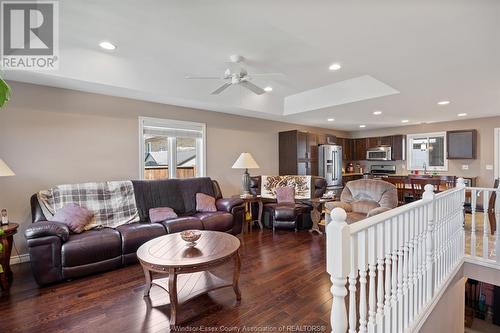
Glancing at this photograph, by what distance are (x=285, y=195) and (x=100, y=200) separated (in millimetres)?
3323

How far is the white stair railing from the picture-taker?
1228 mm

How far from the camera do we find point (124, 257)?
317cm

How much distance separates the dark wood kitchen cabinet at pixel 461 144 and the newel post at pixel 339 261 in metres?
7.04

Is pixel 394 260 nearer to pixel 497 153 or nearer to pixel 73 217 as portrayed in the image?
pixel 73 217

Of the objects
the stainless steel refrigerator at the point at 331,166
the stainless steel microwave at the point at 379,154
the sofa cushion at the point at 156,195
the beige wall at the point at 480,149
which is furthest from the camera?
the stainless steel microwave at the point at 379,154

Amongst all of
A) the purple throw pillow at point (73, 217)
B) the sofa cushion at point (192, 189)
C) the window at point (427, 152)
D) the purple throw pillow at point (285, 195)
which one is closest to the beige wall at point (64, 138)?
the purple throw pillow at point (73, 217)

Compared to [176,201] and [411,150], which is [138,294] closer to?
[176,201]

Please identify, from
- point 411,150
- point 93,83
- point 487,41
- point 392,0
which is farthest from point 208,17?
point 411,150

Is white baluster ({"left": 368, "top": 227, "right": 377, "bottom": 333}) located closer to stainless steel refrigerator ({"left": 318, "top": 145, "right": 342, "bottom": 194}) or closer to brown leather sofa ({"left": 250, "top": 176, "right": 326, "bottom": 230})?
brown leather sofa ({"left": 250, "top": 176, "right": 326, "bottom": 230})

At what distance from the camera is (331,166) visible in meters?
7.07

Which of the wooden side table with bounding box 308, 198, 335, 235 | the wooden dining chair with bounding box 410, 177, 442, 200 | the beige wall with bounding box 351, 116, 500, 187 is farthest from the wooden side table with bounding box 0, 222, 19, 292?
the beige wall with bounding box 351, 116, 500, 187

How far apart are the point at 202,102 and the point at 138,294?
10.5 ft

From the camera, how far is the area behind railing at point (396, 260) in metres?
1.23

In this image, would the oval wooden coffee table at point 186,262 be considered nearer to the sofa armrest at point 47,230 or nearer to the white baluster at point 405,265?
the sofa armrest at point 47,230
